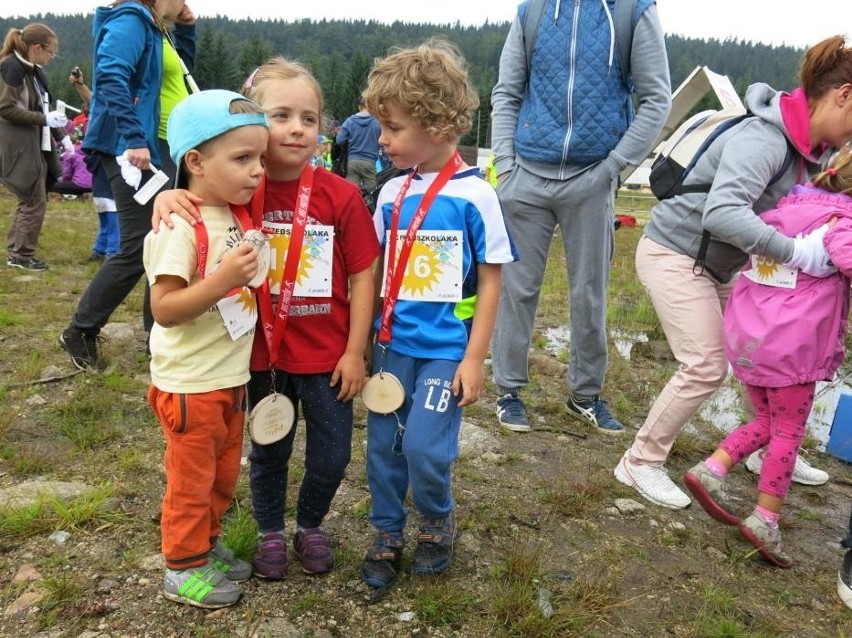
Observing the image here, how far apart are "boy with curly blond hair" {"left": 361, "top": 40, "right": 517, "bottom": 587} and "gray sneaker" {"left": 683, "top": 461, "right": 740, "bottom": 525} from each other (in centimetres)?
113

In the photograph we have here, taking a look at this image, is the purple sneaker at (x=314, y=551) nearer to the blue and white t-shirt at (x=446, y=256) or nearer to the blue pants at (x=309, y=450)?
the blue pants at (x=309, y=450)

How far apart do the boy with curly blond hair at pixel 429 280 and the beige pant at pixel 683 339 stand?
114cm

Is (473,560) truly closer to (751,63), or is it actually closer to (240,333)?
(240,333)

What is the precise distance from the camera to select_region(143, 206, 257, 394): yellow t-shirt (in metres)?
1.87

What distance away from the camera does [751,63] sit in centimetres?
13325

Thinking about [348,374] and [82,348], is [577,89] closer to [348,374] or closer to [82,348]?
[348,374]

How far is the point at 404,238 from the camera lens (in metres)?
2.21

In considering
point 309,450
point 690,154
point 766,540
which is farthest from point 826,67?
point 309,450

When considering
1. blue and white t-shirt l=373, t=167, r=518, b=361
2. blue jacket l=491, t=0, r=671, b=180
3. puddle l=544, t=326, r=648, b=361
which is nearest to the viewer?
blue and white t-shirt l=373, t=167, r=518, b=361

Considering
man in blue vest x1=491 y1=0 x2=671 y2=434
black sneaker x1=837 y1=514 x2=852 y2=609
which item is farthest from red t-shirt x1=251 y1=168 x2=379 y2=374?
black sneaker x1=837 y1=514 x2=852 y2=609

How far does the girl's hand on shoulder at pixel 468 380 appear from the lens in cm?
215

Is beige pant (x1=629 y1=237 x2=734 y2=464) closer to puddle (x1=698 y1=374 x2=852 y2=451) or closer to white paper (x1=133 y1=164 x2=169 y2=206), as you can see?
puddle (x1=698 y1=374 x2=852 y2=451)

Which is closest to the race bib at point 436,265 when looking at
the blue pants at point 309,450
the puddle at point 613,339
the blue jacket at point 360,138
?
the blue pants at point 309,450

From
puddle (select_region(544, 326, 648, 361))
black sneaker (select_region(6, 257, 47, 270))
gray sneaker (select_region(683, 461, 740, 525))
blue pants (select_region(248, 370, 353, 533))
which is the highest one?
blue pants (select_region(248, 370, 353, 533))
